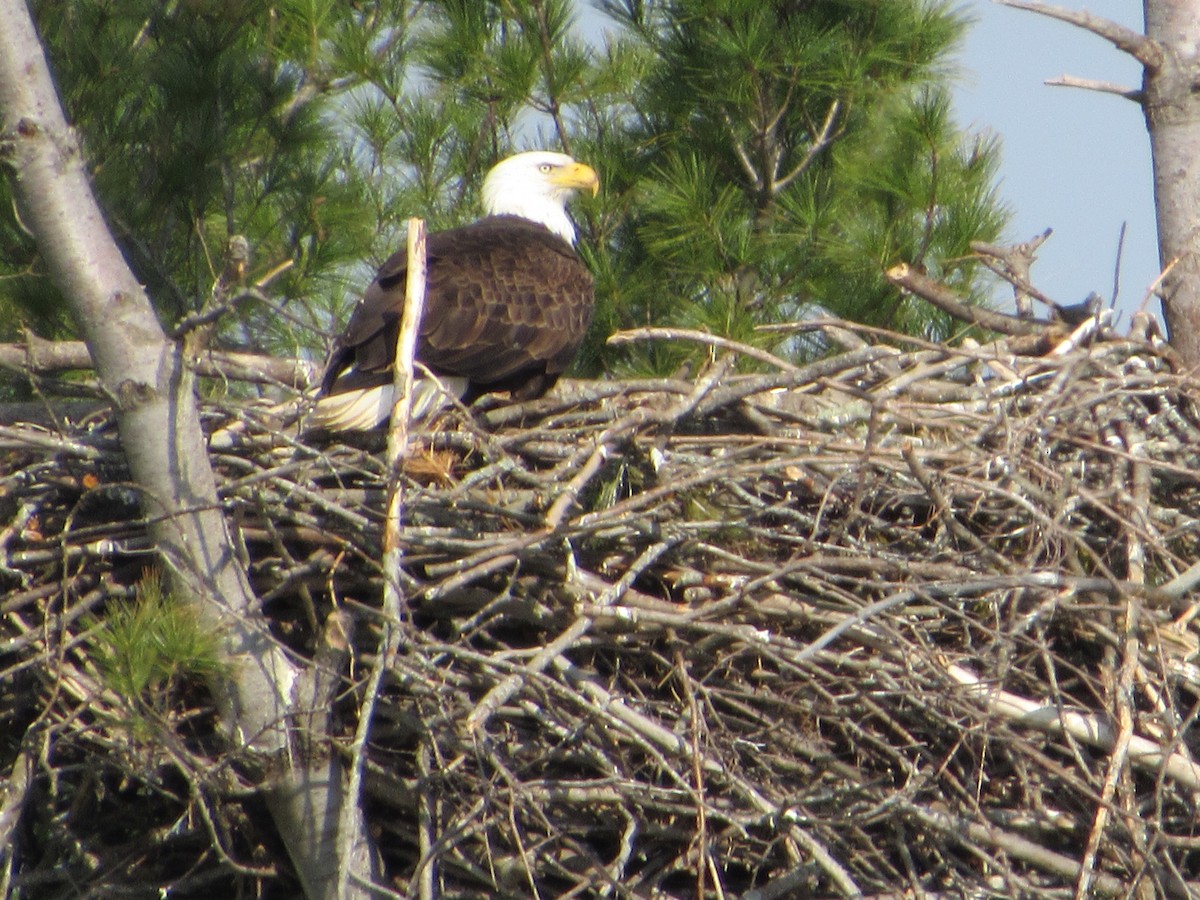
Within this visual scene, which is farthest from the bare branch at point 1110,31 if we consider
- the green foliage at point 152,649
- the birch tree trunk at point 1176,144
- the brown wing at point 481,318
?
the green foliage at point 152,649

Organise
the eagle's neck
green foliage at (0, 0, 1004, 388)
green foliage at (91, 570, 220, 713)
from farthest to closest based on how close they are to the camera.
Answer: the eagle's neck → green foliage at (0, 0, 1004, 388) → green foliage at (91, 570, 220, 713)

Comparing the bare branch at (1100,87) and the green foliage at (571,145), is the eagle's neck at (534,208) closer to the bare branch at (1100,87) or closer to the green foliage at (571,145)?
the green foliage at (571,145)

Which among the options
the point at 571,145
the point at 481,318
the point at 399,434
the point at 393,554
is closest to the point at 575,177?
the point at 571,145

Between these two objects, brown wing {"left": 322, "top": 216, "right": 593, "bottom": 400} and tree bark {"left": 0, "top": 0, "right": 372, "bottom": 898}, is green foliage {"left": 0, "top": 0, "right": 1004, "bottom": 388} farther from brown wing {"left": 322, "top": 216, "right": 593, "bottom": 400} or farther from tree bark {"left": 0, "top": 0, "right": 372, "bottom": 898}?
tree bark {"left": 0, "top": 0, "right": 372, "bottom": 898}

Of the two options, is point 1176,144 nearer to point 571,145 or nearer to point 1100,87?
point 1100,87

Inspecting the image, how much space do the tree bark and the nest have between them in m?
0.15

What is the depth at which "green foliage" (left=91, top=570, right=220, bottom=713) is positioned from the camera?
318 centimetres

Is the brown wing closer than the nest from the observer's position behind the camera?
No

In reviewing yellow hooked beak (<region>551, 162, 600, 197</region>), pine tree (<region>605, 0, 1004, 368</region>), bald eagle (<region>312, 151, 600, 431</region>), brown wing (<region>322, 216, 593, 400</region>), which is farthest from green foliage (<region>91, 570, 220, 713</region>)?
yellow hooked beak (<region>551, 162, 600, 197</region>)

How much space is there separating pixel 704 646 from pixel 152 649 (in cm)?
112

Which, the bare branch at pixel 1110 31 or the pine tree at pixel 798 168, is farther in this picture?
the pine tree at pixel 798 168

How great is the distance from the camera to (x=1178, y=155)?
14.6 ft

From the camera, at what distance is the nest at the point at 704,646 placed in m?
3.38

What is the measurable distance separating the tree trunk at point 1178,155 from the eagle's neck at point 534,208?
1.76 m
